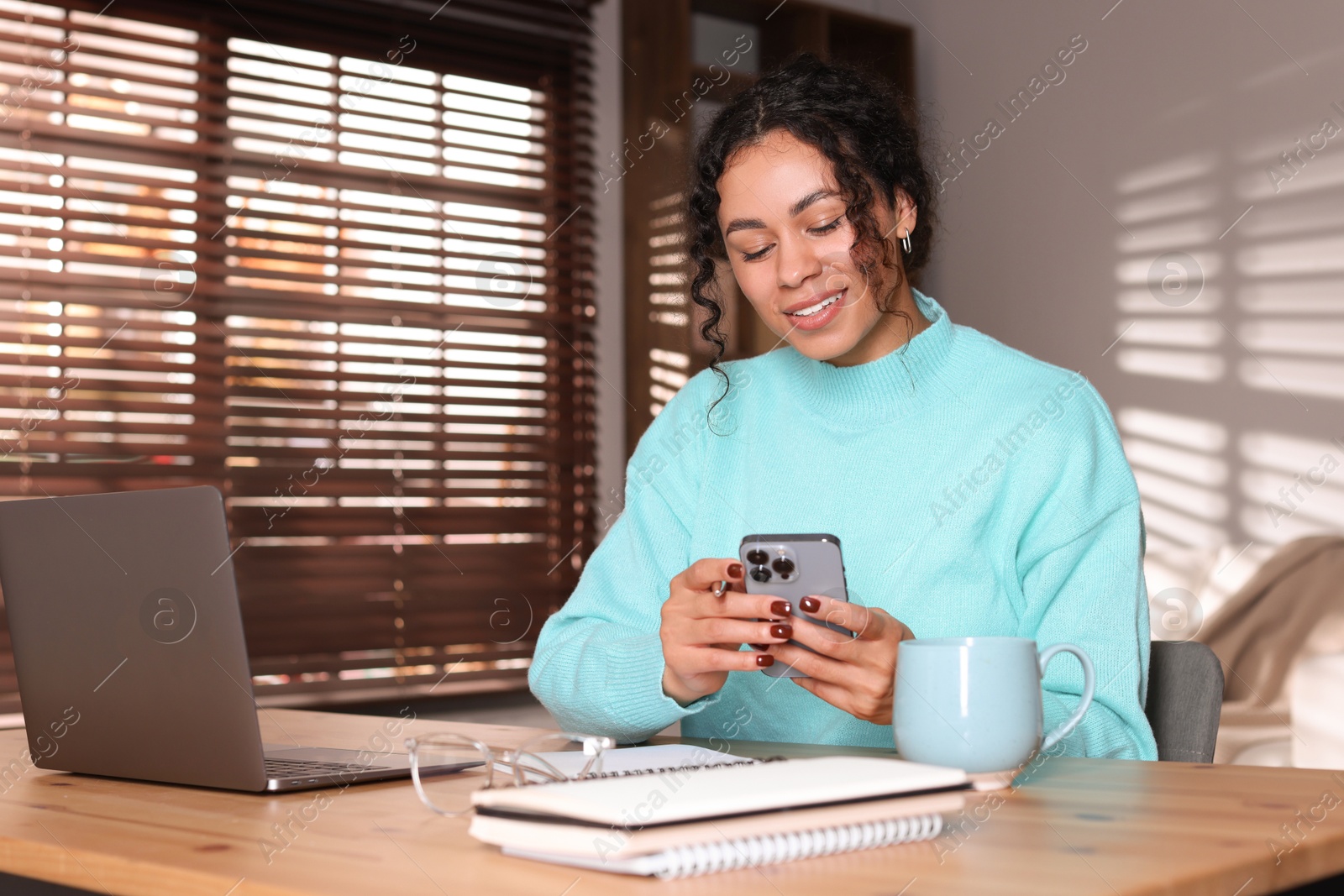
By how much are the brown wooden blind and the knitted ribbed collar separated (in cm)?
153

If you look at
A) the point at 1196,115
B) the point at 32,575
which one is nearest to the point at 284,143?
the point at 32,575

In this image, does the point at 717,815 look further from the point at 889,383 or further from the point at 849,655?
the point at 889,383

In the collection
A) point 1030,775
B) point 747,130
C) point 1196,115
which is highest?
point 1196,115

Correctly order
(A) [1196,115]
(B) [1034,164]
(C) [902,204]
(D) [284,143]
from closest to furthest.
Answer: (C) [902,204] < (D) [284,143] < (A) [1196,115] < (B) [1034,164]

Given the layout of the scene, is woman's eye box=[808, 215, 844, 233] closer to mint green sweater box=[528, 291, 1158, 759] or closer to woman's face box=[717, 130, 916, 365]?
woman's face box=[717, 130, 916, 365]

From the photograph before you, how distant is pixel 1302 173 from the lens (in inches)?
105

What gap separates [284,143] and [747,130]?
1.60 m

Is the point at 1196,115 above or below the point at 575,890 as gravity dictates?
above

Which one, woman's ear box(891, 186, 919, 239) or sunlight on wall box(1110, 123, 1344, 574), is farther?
sunlight on wall box(1110, 123, 1344, 574)

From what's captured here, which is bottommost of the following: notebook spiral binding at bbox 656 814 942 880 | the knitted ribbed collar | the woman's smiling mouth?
notebook spiral binding at bbox 656 814 942 880

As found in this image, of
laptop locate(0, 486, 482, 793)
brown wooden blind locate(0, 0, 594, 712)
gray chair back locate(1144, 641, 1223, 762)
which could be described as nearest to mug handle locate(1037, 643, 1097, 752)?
gray chair back locate(1144, 641, 1223, 762)

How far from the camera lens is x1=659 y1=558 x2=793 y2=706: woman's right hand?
90cm

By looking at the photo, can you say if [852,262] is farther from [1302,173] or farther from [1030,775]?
[1302,173]

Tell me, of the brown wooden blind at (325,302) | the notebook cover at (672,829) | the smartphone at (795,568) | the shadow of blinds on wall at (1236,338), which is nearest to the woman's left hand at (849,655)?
the smartphone at (795,568)
